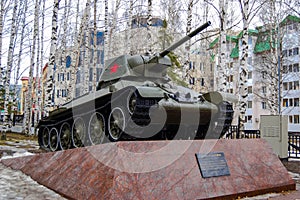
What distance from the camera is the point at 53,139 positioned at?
10.4 meters

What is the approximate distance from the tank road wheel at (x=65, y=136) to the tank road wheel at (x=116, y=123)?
2.00 meters

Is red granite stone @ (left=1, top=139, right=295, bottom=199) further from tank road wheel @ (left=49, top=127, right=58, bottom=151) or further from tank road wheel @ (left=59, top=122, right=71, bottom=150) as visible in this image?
tank road wheel @ (left=49, top=127, right=58, bottom=151)

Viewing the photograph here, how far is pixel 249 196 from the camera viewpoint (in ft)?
18.9

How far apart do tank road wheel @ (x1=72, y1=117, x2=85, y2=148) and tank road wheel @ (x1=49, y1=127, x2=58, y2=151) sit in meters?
1.12

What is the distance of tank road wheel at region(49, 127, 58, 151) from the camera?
33.7 ft

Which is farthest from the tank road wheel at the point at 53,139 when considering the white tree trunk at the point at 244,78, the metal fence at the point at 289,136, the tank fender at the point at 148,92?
the white tree trunk at the point at 244,78

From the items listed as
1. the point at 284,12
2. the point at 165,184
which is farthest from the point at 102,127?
the point at 284,12

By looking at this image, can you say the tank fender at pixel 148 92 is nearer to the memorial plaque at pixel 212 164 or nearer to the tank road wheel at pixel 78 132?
the memorial plaque at pixel 212 164

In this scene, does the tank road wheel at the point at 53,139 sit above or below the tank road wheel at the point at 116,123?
below

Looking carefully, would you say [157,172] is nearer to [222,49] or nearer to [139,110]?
[139,110]

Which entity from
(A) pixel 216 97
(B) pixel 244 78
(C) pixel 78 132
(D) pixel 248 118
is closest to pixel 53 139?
(C) pixel 78 132

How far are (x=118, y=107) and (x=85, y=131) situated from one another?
5.15 ft

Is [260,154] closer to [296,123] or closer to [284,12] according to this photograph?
[284,12]

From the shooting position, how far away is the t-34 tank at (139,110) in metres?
7.68
